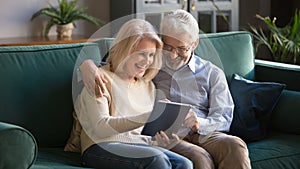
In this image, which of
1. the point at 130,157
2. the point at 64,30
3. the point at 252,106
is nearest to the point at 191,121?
the point at 130,157

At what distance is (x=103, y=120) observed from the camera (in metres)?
2.18

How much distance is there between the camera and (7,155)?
187 cm

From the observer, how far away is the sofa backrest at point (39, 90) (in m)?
2.40

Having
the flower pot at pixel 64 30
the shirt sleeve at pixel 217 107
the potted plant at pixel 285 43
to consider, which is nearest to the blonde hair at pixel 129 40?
the shirt sleeve at pixel 217 107

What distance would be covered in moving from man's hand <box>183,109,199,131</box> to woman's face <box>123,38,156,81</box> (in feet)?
0.84

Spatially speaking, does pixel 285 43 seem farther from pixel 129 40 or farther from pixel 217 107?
pixel 129 40

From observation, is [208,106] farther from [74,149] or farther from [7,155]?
[7,155]

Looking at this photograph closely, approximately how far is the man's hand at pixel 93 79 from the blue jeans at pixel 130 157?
0.67 feet

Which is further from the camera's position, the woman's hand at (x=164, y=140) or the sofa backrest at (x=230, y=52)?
the sofa backrest at (x=230, y=52)

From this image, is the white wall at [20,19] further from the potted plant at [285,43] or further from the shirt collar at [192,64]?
the shirt collar at [192,64]

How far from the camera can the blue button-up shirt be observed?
8.39 feet

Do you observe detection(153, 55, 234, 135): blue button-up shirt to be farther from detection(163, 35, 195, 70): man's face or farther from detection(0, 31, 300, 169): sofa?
detection(0, 31, 300, 169): sofa

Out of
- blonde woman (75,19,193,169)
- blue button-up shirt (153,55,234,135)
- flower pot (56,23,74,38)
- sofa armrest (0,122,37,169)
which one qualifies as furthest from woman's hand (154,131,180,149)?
flower pot (56,23,74,38)

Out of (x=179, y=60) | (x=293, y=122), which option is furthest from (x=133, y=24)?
(x=293, y=122)
